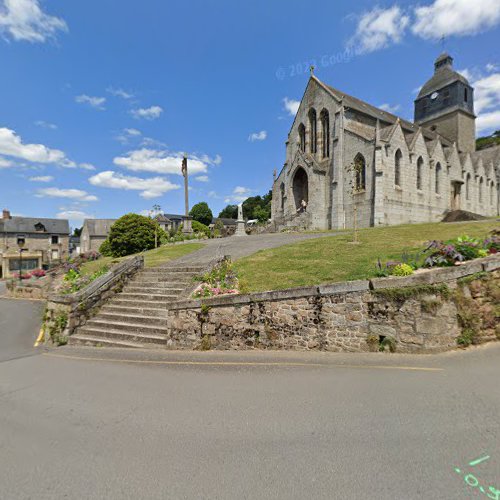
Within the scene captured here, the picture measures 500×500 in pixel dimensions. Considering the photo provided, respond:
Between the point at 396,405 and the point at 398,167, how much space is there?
29.4 meters

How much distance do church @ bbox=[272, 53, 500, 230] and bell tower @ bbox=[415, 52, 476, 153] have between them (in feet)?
22.9

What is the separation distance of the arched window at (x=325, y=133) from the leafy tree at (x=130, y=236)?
69.6 feet

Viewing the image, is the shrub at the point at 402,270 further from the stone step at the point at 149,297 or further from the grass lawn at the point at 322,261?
the stone step at the point at 149,297

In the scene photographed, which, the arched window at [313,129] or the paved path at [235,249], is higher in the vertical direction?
the arched window at [313,129]

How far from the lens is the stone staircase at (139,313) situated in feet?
24.0

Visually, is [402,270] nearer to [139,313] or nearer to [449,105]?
[139,313]

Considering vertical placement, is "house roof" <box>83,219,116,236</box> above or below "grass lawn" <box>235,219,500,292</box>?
above

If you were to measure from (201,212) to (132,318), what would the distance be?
6977cm

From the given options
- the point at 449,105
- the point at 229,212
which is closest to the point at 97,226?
the point at 229,212

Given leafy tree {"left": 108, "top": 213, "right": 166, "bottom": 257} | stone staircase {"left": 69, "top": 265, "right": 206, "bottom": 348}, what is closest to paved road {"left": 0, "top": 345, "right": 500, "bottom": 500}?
stone staircase {"left": 69, "top": 265, "right": 206, "bottom": 348}

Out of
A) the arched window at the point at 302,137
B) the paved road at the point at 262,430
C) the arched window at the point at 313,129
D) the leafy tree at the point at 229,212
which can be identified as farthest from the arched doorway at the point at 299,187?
the leafy tree at the point at 229,212

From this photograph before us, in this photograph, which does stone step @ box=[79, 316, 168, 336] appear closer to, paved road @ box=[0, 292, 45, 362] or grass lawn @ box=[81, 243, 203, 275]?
paved road @ box=[0, 292, 45, 362]

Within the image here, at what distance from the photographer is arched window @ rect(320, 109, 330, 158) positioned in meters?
30.8

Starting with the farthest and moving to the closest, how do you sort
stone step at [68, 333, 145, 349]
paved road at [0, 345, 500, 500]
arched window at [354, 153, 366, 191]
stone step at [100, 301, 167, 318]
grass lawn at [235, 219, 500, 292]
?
arched window at [354, 153, 366, 191], stone step at [100, 301, 167, 318], grass lawn at [235, 219, 500, 292], stone step at [68, 333, 145, 349], paved road at [0, 345, 500, 500]
